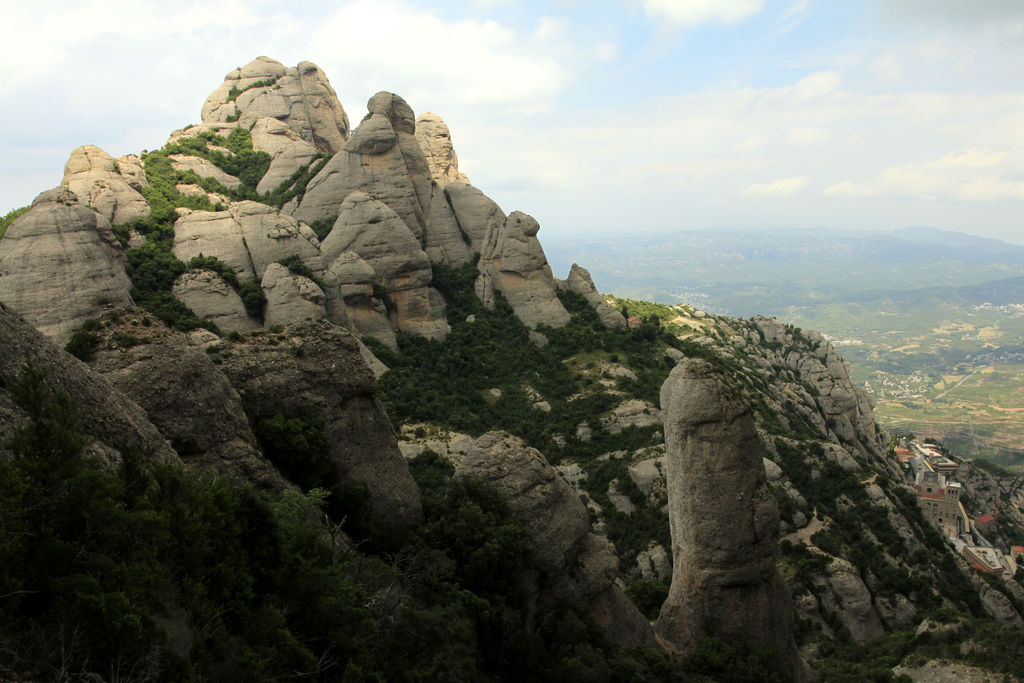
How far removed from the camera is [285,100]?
7038cm

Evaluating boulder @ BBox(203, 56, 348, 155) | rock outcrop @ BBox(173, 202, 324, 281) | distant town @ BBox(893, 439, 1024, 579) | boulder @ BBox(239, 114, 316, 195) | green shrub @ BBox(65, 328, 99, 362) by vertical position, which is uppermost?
boulder @ BBox(203, 56, 348, 155)

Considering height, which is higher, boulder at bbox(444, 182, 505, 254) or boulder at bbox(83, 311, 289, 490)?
boulder at bbox(444, 182, 505, 254)

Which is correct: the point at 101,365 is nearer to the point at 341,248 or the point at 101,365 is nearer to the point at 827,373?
the point at 341,248

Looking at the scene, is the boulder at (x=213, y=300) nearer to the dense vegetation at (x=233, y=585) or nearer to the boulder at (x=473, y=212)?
the boulder at (x=473, y=212)

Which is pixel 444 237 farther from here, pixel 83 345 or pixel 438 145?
pixel 83 345

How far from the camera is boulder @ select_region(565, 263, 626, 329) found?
187 ft

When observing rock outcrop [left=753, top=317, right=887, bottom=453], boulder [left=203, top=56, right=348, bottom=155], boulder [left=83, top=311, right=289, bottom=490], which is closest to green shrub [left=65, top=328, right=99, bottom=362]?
boulder [left=83, top=311, right=289, bottom=490]

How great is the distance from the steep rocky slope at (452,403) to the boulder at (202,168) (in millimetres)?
302

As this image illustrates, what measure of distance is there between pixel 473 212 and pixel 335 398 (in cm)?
4269

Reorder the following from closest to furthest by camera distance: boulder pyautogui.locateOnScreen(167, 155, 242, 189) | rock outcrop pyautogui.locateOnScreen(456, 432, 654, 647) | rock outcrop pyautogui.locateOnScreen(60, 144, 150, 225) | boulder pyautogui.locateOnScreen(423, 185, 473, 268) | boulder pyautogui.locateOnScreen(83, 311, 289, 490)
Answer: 1. boulder pyautogui.locateOnScreen(83, 311, 289, 490)
2. rock outcrop pyautogui.locateOnScreen(456, 432, 654, 647)
3. rock outcrop pyautogui.locateOnScreen(60, 144, 150, 225)
4. boulder pyautogui.locateOnScreen(423, 185, 473, 268)
5. boulder pyautogui.locateOnScreen(167, 155, 242, 189)

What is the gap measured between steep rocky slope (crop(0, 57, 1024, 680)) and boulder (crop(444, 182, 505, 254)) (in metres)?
0.27

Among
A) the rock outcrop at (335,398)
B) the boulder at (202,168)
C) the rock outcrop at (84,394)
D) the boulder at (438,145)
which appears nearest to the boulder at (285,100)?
the boulder at (438,145)

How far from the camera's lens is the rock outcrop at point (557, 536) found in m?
21.1

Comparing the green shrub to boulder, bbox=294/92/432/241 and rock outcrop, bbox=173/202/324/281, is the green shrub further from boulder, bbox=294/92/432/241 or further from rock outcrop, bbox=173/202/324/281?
boulder, bbox=294/92/432/241
